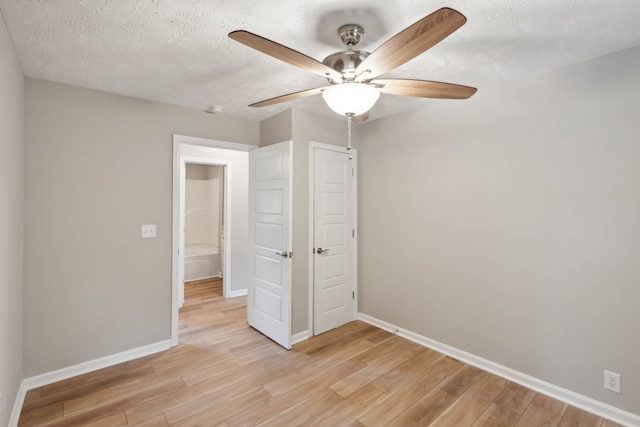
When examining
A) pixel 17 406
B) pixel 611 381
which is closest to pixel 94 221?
pixel 17 406

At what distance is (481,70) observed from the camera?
2.23m

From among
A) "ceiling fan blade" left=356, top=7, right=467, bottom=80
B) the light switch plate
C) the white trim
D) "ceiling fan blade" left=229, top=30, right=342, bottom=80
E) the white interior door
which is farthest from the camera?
the white interior door

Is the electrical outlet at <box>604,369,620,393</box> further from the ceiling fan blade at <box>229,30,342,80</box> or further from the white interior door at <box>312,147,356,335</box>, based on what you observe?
the ceiling fan blade at <box>229,30,342,80</box>

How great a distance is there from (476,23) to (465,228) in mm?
1670

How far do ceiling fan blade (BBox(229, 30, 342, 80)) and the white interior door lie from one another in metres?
1.67

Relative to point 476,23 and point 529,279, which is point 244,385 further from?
point 476,23

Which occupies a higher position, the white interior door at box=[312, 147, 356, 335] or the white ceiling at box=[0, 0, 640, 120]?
the white ceiling at box=[0, 0, 640, 120]

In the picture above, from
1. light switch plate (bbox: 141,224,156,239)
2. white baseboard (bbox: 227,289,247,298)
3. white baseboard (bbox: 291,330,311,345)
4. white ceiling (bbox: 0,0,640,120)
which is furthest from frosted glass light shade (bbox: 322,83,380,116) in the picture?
white baseboard (bbox: 227,289,247,298)

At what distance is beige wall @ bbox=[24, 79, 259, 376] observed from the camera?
7.73 ft

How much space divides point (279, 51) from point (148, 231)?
2.26 metres

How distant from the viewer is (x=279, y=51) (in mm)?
1349

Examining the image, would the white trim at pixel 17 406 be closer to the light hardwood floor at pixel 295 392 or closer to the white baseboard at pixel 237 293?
the light hardwood floor at pixel 295 392

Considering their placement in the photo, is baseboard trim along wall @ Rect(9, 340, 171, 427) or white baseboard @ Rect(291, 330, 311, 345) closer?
baseboard trim along wall @ Rect(9, 340, 171, 427)

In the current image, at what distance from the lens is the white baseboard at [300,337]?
3.05m
